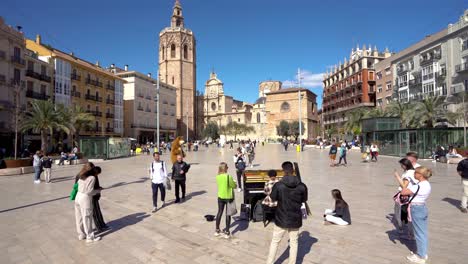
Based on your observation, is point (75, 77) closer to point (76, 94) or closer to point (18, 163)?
point (76, 94)

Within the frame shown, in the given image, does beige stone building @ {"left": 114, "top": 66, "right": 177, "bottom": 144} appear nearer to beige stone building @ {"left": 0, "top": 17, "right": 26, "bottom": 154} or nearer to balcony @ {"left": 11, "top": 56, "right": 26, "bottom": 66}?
balcony @ {"left": 11, "top": 56, "right": 26, "bottom": 66}

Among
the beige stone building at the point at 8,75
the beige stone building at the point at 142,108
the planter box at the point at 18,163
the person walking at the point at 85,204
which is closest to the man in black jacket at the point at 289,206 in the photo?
the person walking at the point at 85,204

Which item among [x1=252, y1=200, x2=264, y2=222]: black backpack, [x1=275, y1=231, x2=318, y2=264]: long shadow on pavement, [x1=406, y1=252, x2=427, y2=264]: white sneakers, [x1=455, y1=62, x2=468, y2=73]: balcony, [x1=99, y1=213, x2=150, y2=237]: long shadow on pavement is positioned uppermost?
[x1=455, y1=62, x2=468, y2=73]: balcony

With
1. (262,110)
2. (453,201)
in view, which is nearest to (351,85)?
(262,110)

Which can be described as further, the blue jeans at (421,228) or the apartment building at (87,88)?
the apartment building at (87,88)

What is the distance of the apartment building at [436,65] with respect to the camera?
3544 cm

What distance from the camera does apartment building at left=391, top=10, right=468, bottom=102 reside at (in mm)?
35438

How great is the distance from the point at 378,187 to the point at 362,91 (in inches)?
2178

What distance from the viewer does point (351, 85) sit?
64875mm

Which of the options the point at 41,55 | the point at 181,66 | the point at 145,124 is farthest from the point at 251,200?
the point at 181,66

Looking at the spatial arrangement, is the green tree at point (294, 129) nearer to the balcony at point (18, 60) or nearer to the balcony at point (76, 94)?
the balcony at point (76, 94)

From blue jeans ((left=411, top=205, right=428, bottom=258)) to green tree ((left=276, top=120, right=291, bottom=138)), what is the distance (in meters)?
76.9

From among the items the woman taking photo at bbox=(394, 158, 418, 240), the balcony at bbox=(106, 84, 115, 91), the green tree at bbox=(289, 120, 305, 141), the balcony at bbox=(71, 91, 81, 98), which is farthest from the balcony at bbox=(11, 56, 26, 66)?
the green tree at bbox=(289, 120, 305, 141)

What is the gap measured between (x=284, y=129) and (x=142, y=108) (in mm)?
39032
